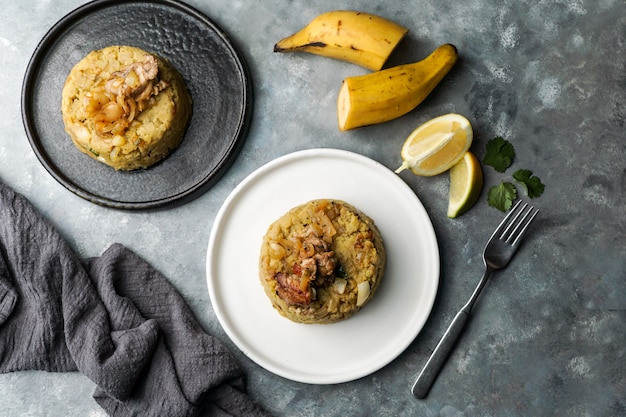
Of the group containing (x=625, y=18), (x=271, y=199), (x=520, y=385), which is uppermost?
(x=625, y=18)

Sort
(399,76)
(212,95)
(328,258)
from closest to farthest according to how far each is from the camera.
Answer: (328,258), (399,76), (212,95)

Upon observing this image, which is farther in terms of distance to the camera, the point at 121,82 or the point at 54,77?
the point at 54,77

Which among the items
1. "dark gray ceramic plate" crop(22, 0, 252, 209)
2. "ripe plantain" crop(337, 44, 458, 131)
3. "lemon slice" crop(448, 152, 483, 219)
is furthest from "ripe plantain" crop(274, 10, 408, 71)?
"lemon slice" crop(448, 152, 483, 219)

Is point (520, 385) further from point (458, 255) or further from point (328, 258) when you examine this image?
point (328, 258)

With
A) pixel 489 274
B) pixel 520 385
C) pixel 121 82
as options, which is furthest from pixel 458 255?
pixel 121 82

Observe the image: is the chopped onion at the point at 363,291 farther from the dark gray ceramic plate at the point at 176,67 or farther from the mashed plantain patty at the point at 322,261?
the dark gray ceramic plate at the point at 176,67

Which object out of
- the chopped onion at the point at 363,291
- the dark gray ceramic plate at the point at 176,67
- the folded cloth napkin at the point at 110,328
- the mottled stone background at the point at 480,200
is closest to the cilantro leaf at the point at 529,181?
the mottled stone background at the point at 480,200
